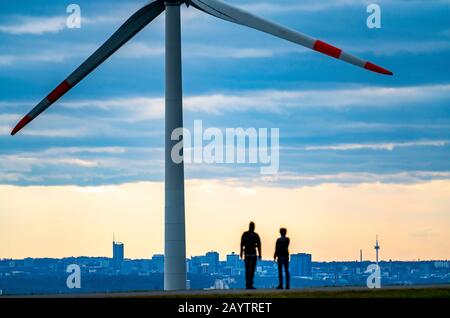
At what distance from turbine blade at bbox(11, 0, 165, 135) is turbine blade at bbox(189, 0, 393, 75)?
3827 mm

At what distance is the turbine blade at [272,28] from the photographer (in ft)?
288

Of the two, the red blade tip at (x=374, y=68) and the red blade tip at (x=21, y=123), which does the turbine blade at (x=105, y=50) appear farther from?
the red blade tip at (x=374, y=68)

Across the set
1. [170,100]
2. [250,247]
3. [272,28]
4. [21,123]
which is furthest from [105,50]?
[250,247]

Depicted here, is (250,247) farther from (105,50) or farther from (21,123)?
(21,123)

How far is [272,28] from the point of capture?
309 feet

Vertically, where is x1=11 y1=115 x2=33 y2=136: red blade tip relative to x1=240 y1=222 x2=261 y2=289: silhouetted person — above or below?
above

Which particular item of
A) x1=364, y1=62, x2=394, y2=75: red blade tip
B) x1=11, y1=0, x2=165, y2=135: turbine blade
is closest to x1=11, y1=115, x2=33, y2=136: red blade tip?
x1=11, y1=0, x2=165, y2=135: turbine blade

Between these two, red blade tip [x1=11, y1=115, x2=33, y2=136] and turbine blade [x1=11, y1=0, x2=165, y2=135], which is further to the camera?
red blade tip [x1=11, y1=115, x2=33, y2=136]

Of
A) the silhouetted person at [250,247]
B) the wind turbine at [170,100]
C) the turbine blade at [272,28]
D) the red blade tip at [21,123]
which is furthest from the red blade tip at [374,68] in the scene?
the red blade tip at [21,123]

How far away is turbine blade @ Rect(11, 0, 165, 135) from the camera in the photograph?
104375mm

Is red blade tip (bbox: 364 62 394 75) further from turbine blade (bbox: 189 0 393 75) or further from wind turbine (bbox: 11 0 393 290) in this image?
wind turbine (bbox: 11 0 393 290)
